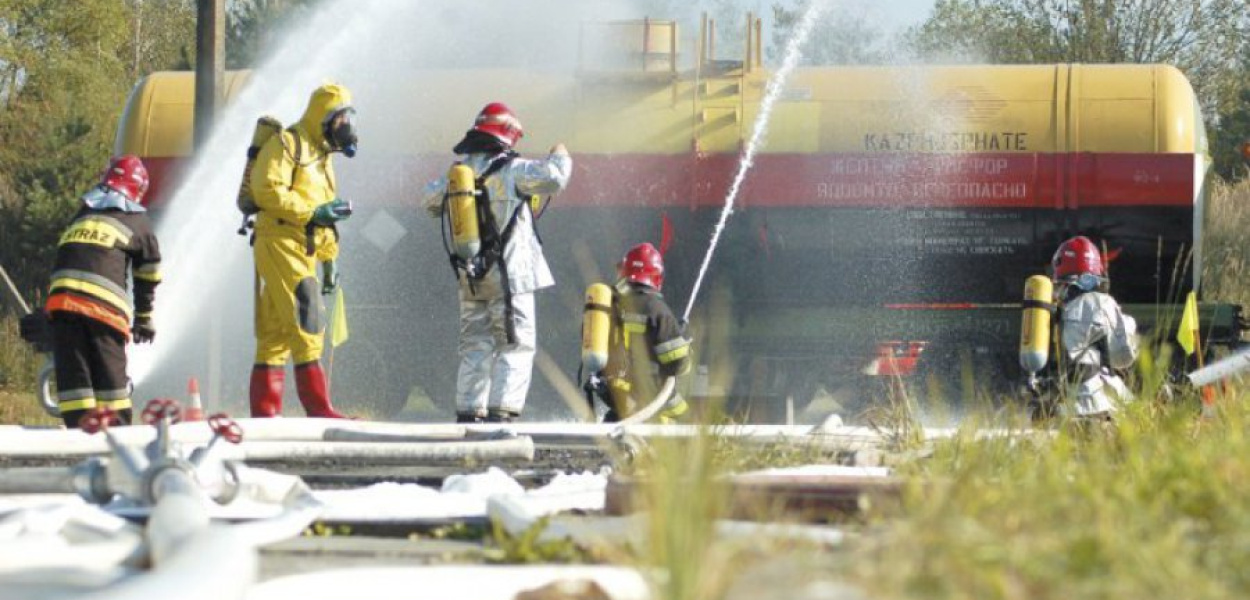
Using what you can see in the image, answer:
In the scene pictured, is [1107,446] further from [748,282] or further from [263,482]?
[748,282]

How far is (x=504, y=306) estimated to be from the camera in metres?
10.1

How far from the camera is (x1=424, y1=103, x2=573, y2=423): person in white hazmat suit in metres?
10.1

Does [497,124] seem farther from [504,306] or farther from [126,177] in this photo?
[126,177]

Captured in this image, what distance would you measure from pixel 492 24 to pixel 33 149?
61.1ft

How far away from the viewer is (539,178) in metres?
10.2

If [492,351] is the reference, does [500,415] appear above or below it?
below

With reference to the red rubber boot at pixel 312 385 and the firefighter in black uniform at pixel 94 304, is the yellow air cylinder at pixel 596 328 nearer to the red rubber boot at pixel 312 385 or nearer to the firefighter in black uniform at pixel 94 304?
the red rubber boot at pixel 312 385

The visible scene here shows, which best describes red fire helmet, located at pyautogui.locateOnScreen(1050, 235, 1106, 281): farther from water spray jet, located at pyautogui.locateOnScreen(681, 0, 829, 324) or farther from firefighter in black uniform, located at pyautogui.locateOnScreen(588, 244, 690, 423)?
water spray jet, located at pyautogui.locateOnScreen(681, 0, 829, 324)

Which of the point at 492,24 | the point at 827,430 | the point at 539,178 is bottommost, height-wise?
the point at 827,430

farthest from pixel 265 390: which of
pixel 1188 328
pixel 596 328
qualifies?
pixel 1188 328

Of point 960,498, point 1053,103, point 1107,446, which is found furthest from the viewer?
point 1053,103

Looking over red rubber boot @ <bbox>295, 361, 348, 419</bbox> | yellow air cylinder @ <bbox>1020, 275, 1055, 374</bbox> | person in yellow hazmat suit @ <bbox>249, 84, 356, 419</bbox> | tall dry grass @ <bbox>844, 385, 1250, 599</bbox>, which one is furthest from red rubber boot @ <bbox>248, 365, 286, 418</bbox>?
tall dry grass @ <bbox>844, 385, 1250, 599</bbox>

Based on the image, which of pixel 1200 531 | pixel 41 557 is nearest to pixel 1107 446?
pixel 1200 531

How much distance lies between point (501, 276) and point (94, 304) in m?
1.96
